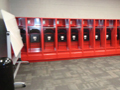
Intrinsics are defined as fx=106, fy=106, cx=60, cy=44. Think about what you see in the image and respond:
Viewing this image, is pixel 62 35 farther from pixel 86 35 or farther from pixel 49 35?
pixel 86 35

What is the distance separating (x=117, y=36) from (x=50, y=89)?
4.09m

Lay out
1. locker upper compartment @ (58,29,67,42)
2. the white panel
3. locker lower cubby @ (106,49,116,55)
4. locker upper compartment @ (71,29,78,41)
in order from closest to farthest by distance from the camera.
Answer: the white panel
locker upper compartment @ (58,29,67,42)
locker upper compartment @ (71,29,78,41)
locker lower cubby @ (106,49,116,55)

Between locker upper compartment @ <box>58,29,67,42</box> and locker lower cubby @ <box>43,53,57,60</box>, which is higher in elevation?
locker upper compartment @ <box>58,29,67,42</box>

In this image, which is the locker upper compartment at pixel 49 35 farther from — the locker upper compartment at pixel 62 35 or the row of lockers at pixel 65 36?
the locker upper compartment at pixel 62 35

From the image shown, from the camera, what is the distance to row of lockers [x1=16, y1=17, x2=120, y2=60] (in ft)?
12.9

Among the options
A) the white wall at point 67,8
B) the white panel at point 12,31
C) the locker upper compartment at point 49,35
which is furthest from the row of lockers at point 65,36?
the white panel at point 12,31

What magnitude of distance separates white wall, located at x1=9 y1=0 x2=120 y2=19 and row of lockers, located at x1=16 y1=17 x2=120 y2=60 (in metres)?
0.37

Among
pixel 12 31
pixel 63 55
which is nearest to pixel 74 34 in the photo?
pixel 63 55

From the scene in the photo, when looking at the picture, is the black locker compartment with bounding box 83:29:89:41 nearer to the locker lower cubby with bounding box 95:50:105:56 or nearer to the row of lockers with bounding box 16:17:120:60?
the row of lockers with bounding box 16:17:120:60

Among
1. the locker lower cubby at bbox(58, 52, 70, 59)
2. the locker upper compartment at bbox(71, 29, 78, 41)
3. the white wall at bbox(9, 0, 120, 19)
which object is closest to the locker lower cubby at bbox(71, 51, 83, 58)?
the locker lower cubby at bbox(58, 52, 70, 59)

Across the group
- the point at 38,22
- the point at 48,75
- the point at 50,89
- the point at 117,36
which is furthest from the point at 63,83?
the point at 117,36

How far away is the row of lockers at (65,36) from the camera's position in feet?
12.9

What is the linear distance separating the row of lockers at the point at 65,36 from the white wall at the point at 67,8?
1.20ft

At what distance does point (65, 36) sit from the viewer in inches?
167
